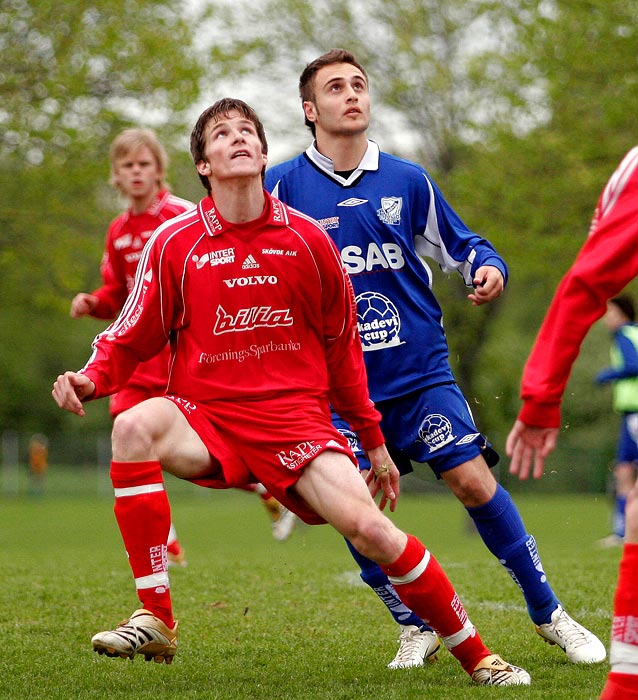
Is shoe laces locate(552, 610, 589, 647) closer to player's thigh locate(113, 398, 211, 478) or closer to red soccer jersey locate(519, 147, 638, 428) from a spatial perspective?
player's thigh locate(113, 398, 211, 478)

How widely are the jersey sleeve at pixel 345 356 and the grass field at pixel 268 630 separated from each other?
1.11 metres

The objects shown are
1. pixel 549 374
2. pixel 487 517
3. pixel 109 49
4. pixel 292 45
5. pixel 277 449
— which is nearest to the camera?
pixel 549 374

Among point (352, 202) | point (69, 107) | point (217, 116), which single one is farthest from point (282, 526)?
point (69, 107)

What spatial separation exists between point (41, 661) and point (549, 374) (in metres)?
3.13

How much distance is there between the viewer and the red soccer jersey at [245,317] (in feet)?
16.6

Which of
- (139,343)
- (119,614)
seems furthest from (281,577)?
(139,343)

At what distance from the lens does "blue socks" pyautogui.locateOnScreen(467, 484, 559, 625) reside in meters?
5.66

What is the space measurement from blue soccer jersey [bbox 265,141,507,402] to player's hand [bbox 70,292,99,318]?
8.39 feet

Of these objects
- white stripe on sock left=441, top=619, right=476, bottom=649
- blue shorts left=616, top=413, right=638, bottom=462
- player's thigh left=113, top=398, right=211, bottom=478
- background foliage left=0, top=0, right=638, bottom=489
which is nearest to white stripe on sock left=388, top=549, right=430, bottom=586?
white stripe on sock left=441, top=619, right=476, bottom=649

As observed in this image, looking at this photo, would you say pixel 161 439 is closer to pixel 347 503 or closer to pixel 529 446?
pixel 347 503

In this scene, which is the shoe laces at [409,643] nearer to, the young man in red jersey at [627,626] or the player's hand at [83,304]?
the young man in red jersey at [627,626]

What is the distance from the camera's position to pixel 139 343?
518 cm

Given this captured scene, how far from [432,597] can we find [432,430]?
957 mm

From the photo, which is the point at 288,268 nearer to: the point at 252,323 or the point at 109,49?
the point at 252,323
